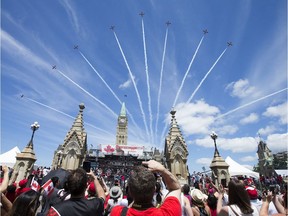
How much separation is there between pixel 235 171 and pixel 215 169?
469 inches

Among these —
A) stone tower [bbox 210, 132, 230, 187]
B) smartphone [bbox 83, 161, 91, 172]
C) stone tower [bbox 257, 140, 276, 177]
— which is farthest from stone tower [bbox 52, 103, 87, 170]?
stone tower [bbox 257, 140, 276, 177]

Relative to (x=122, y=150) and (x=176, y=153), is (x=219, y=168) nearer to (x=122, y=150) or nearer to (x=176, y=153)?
Result: (x=176, y=153)

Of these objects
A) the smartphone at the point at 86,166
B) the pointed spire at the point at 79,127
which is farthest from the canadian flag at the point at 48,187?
the pointed spire at the point at 79,127

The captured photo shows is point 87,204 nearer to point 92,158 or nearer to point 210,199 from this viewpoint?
point 210,199

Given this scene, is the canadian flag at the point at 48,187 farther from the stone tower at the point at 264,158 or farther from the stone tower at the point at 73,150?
the stone tower at the point at 264,158

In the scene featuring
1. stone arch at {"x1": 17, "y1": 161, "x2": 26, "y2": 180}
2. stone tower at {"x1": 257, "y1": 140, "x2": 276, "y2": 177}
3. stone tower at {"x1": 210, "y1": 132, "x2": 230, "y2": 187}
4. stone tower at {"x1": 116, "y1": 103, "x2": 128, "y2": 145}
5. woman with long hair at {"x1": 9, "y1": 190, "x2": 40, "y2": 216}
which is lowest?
woman with long hair at {"x1": 9, "y1": 190, "x2": 40, "y2": 216}

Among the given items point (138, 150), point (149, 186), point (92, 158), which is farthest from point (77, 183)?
point (138, 150)

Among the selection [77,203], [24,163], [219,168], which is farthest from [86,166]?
[219,168]

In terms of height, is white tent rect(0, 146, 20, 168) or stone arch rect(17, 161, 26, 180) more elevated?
white tent rect(0, 146, 20, 168)

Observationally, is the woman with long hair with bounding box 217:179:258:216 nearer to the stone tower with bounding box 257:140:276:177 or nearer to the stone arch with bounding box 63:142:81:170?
the stone arch with bounding box 63:142:81:170

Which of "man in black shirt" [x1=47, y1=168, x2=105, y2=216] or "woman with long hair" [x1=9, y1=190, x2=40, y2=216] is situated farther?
"woman with long hair" [x1=9, y1=190, x2=40, y2=216]

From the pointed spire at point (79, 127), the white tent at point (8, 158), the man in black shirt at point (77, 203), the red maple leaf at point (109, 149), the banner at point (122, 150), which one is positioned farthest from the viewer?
the red maple leaf at point (109, 149)

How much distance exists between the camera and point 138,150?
173ft

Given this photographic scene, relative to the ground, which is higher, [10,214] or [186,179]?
[186,179]
